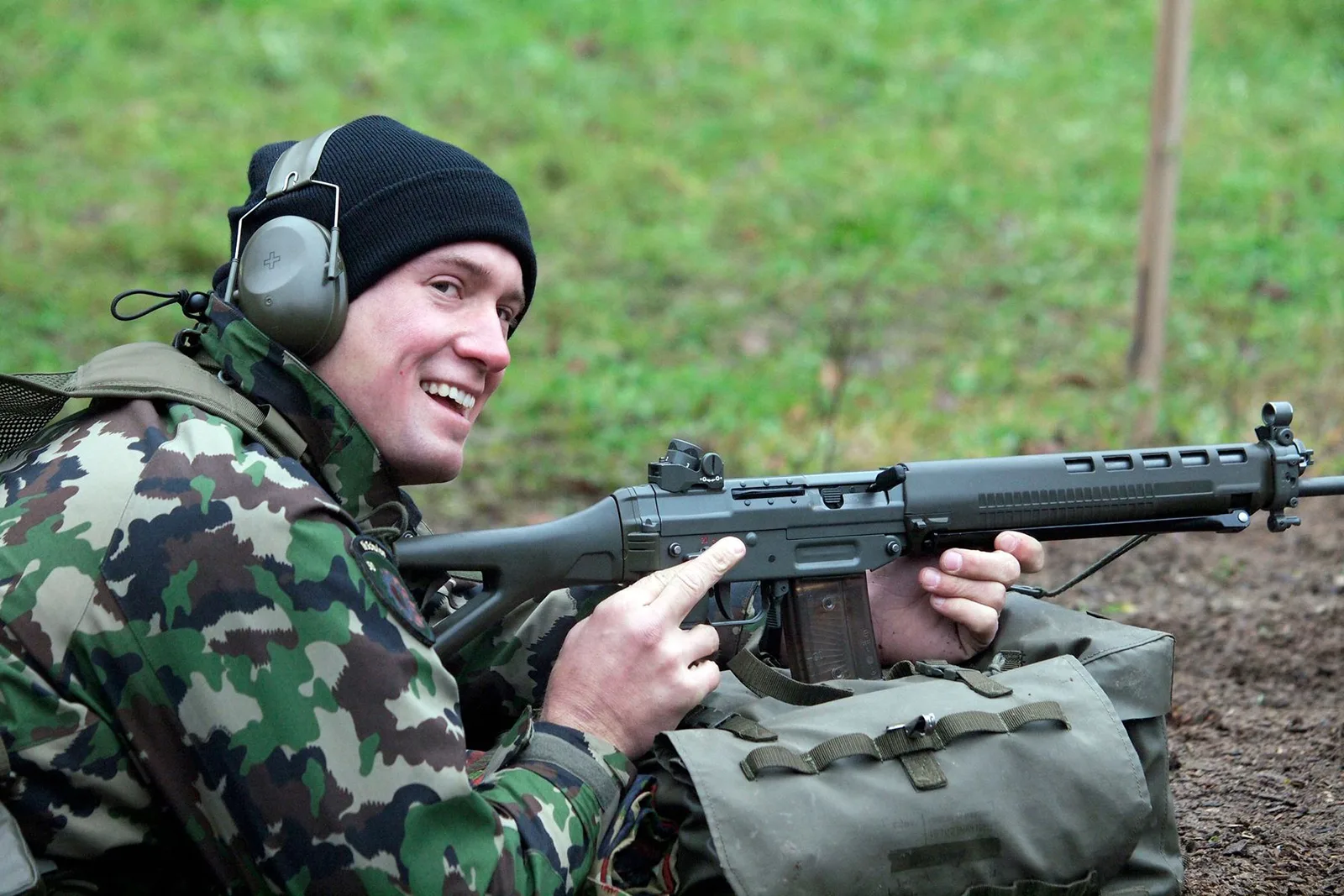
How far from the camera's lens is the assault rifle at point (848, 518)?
122 inches

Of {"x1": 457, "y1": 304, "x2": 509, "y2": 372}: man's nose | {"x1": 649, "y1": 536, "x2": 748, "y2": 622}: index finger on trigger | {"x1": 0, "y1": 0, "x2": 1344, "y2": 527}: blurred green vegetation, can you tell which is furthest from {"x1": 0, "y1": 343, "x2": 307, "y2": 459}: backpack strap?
{"x1": 0, "y1": 0, "x2": 1344, "y2": 527}: blurred green vegetation

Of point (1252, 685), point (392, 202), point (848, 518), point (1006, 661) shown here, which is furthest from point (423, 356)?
point (1252, 685)

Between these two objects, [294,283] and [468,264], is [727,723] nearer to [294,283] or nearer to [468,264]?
[468,264]

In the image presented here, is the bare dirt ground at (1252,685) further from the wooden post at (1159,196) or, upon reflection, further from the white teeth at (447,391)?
the white teeth at (447,391)

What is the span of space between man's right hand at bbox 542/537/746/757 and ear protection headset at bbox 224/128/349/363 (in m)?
0.82

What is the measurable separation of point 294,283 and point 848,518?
146cm

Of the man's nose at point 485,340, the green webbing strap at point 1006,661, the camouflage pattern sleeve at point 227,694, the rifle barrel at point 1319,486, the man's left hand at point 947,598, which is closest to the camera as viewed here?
the camouflage pattern sleeve at point 227,694

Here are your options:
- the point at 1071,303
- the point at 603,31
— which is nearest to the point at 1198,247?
the point at 1071,303

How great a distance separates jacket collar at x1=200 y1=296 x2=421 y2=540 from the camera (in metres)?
2.72

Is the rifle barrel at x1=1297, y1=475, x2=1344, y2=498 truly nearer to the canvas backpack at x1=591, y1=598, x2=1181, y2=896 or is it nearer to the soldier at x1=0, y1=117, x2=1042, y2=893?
the canvas backpack at x1=591, y1=598, x2=1181, y2=896

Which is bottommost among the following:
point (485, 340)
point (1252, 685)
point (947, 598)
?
point (1252, 685)

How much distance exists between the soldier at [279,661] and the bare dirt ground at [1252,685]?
60.7 inches

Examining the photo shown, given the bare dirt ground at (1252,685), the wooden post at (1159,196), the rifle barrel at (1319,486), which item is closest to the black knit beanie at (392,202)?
the rifle barrel at (1319,486)

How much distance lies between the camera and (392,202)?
2.88 meters
